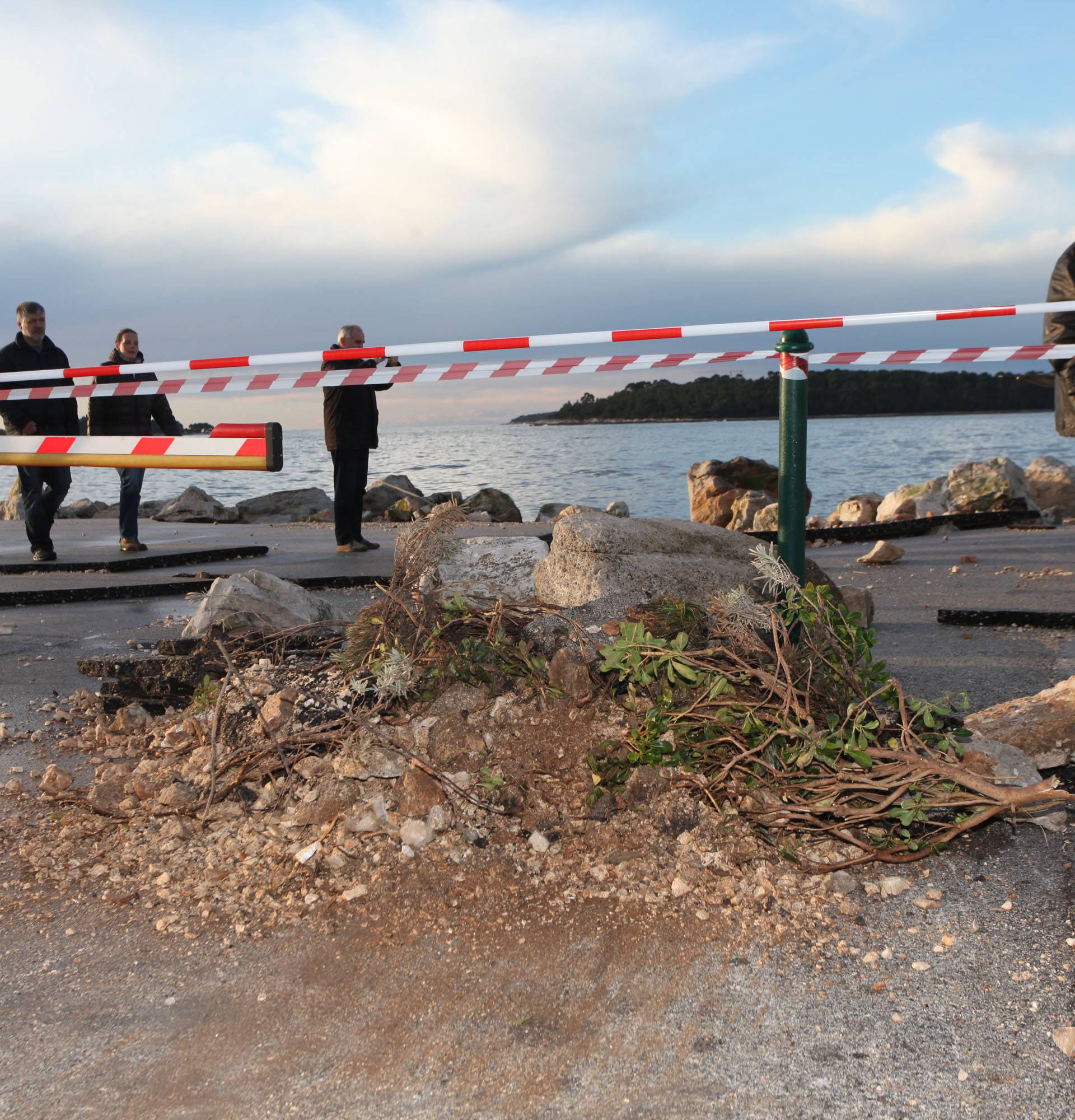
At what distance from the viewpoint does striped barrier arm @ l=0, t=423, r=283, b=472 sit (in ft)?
14.3

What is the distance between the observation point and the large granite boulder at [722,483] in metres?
16.1

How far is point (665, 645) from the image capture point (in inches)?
119

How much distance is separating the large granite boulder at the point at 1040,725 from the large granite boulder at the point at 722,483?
12.7 m

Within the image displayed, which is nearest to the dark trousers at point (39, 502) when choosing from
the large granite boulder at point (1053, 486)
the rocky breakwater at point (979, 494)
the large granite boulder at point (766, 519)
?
the large granite boulder at point (766, 519)

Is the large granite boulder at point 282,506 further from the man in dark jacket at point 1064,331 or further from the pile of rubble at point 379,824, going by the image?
the pile of rubble at point 379,824

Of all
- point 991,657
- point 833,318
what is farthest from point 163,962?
point 991,657

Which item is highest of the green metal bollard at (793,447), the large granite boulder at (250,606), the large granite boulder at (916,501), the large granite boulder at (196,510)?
the green metal bollard at (793,447)

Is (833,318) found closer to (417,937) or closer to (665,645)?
(665,645)

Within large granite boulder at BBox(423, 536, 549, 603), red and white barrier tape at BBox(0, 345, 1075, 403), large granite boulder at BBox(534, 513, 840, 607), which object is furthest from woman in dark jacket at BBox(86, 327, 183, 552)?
large granite boulder at BBox(534, 513, 840, 607)

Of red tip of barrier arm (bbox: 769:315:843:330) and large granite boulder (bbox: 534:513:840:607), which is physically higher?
red tip of barrier arm (bbox: 769:315:843:330)

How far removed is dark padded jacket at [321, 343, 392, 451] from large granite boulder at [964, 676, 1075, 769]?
681 centimetres

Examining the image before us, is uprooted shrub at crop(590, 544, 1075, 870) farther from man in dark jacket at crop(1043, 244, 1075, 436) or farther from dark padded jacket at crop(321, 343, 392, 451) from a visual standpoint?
dark padded jacket at crop(321, 343, 392, 451)

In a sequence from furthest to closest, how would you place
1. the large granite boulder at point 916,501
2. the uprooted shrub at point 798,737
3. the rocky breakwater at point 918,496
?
the rocky breakwater at point 918,496 < the large granite boulder at point 916,501 < the uprooted shrub at point 798,737

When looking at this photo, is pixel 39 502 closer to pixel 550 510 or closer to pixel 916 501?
pixel 916 501
